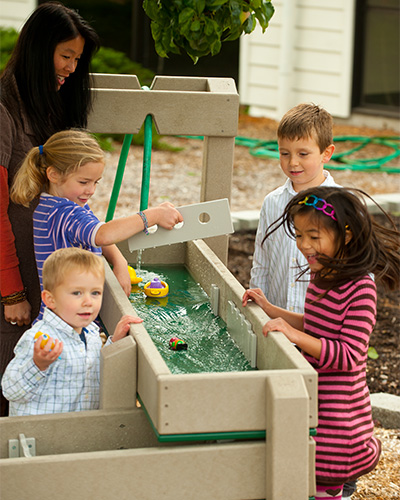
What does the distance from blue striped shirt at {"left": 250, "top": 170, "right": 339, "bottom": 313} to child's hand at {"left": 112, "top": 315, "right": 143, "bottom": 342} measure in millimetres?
740

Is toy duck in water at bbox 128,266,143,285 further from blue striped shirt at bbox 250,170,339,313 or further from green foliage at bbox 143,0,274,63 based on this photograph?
green foliage at bbox 143,0,274,63

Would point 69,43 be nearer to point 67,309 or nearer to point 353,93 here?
point 67,309

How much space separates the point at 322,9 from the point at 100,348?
8.67m

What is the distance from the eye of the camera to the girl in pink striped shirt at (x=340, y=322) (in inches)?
92.4

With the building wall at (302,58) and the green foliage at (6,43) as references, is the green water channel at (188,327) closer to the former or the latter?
the green foliage at (6,43)

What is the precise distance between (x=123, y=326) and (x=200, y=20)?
1.12 meters

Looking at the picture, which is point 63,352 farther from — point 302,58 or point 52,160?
point 302,58


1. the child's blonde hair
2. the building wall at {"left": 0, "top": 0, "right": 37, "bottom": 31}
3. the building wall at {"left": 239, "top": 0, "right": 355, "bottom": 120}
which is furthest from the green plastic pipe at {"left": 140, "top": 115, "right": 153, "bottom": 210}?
the building wall at {"left": 0, "top": 0, "right": 37, "bottom": 31}

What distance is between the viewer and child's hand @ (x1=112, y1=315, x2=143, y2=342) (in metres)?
2.44

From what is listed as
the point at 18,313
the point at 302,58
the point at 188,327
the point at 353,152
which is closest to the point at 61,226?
the point at 18,313

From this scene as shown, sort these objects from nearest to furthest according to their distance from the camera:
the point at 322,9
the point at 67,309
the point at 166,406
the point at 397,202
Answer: the point at 166,406, the point at 67,309, the point at 397,202, the point at 322,9

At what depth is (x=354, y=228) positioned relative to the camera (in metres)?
2.39

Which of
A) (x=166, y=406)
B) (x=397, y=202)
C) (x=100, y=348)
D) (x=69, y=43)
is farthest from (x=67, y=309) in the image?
(x=397, y=202)

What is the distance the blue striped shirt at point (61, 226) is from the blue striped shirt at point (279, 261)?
70 cm
